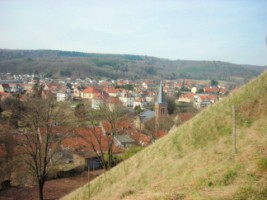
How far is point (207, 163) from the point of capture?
11.1 m

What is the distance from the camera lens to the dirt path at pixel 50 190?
23797 millimetres

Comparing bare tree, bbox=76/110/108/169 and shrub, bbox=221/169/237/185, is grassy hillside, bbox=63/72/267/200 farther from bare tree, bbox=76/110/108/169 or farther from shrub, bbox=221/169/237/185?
bare tree, bbox=76/110/108/169

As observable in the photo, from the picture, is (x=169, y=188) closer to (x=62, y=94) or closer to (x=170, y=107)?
(x=170, y=107)

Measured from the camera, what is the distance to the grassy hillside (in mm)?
8250

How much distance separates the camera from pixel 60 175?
28.8 meters

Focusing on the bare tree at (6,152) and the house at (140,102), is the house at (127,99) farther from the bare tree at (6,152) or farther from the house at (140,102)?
the bare tree at (6,152)

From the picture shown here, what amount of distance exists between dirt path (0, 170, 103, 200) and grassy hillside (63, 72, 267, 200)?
28.4 ft

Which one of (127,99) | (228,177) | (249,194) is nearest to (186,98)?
(127,99)

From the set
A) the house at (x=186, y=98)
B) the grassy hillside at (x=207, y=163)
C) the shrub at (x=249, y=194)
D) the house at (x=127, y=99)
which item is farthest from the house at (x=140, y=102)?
the shrub at (x=249, y=194)

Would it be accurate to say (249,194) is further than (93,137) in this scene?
No

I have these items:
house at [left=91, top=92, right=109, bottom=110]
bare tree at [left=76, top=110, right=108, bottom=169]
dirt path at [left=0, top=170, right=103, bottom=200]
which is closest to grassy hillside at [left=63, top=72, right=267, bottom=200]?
bare tree at [left=76, top=110, right=108, bottom=169]

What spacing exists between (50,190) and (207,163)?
58.5 ft

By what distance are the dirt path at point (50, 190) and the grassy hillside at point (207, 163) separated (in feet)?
28.4

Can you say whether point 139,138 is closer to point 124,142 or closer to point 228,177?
point 124,142
